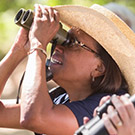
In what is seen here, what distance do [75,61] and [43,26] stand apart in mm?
371

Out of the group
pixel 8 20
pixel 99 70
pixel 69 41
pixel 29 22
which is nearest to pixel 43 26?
pixel 29 22

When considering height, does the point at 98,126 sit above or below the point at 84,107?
above

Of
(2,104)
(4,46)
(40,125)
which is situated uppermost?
(40,125)

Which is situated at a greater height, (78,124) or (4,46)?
(78,124)

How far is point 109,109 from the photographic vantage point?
7.02ft

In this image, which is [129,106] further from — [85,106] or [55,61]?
[55,61]

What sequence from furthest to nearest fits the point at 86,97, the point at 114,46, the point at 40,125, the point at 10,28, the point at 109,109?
1. the point at 10,28
2. the point at 86,97
3. the point at 114,46
4. the point at 40,125
5. the point at 109,109

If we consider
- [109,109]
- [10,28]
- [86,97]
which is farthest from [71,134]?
[10,28]

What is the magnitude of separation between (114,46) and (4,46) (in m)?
5.60

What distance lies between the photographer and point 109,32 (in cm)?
334

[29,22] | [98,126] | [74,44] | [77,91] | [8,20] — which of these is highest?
[98,126]

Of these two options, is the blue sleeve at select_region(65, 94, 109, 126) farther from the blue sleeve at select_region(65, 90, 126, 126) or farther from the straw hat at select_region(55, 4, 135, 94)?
the straw hat at select_region(55, 4, 135, 94)

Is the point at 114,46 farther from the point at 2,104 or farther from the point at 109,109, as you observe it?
the point at 109,109

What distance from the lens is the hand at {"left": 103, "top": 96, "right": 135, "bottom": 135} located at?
2.12 meters
